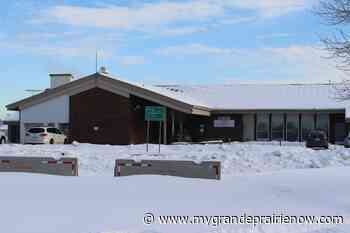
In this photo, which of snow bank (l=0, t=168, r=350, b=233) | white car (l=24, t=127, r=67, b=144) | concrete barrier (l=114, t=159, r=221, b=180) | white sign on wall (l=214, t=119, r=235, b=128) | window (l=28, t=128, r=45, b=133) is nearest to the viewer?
snow bank (l=0, t=168, r=350, b=233)

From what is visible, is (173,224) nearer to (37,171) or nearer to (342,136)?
(37,171)

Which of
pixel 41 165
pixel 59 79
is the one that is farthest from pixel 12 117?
pixel 41 165

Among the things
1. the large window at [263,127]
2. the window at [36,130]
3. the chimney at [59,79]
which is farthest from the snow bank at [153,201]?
the chimney at [59,79]

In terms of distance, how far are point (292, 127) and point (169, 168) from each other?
3285 cm

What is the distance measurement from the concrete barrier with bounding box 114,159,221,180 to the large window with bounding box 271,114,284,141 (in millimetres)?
32348

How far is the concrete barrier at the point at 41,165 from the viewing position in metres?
17.3

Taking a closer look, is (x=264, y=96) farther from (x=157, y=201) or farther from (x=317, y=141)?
(x=157, y=201)

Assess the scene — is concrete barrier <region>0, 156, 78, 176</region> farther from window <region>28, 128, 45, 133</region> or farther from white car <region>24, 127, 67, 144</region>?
window <region>28, 128, 45, 133</region>

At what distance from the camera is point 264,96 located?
171 ft

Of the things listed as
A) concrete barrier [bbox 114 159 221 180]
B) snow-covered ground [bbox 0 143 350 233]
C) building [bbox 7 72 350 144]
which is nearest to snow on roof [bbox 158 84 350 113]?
building [bbox 7 72 350 144]

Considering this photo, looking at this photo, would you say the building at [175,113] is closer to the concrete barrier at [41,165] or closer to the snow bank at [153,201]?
the concrete barrier at [41,165]

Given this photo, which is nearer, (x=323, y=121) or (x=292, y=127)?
(x=323, y=121)

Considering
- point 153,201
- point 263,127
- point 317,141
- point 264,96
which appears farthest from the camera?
point 264,96

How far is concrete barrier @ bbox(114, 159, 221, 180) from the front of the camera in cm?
1589
